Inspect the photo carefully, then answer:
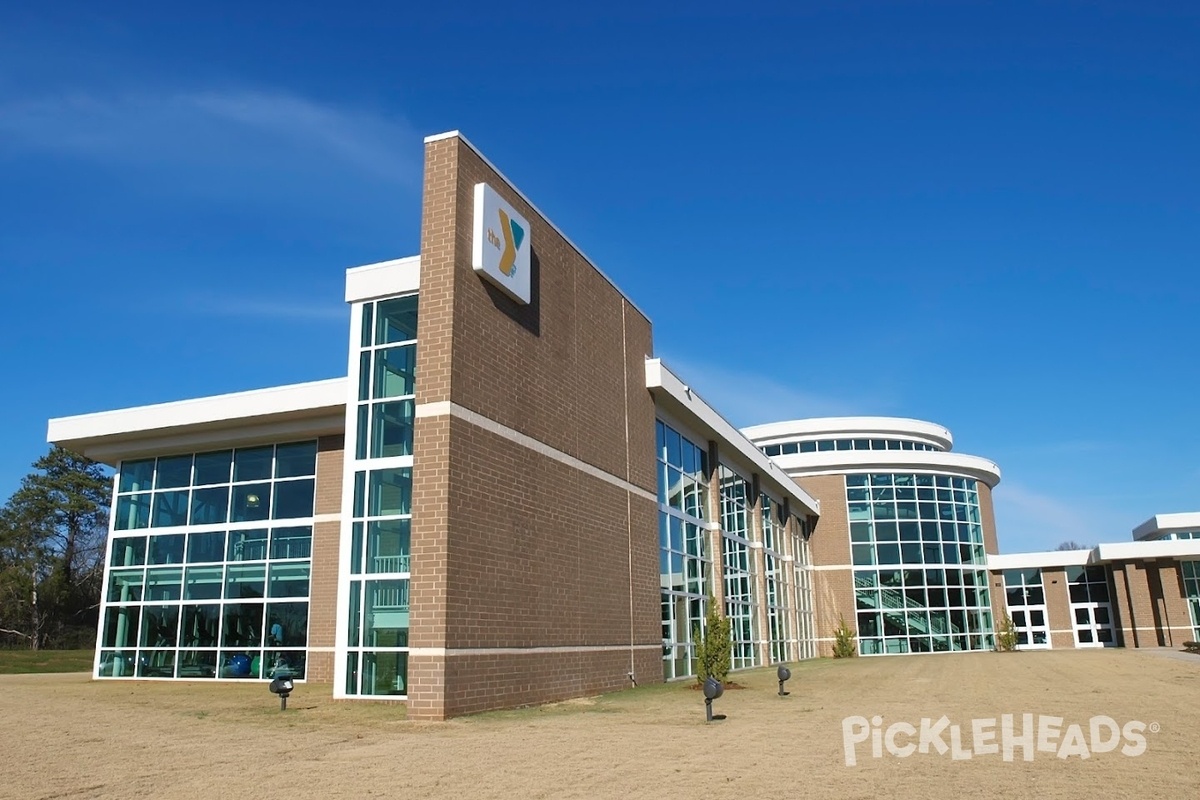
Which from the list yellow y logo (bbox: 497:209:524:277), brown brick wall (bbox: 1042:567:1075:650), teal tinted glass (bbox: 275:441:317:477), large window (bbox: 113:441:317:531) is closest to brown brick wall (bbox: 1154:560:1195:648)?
brown brick wall (bbox: 1042:567:1075:650)

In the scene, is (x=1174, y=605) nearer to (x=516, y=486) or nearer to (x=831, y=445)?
(x=831, y=445)

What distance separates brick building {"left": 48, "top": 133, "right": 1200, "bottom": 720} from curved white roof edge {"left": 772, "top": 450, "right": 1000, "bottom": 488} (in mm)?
6209

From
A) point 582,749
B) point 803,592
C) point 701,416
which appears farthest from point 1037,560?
point 582,749

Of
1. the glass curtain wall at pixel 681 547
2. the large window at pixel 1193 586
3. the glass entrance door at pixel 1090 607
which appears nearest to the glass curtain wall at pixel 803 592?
the glass curtain wall at pixel 681 547

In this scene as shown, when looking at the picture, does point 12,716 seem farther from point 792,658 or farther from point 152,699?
point 792,658

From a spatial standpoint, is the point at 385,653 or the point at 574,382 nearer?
the point at 385,653

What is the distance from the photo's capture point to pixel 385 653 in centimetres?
1600

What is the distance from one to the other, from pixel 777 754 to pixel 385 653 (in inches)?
340

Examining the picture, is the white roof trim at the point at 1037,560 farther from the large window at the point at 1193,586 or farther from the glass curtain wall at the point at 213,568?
the glass curtain wall at the point at 213,568

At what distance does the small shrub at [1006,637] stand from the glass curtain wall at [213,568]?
108 ft

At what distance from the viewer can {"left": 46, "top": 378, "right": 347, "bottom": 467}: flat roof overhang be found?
74.7 feet

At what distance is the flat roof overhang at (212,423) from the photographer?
2278 centimetres

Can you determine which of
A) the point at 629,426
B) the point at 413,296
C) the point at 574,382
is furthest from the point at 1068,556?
the point at 413,296

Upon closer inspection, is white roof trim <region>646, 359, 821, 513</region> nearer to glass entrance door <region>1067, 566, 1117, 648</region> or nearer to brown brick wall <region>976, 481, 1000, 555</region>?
brown brick wall <region>976, 481, 1000, 555</region>
